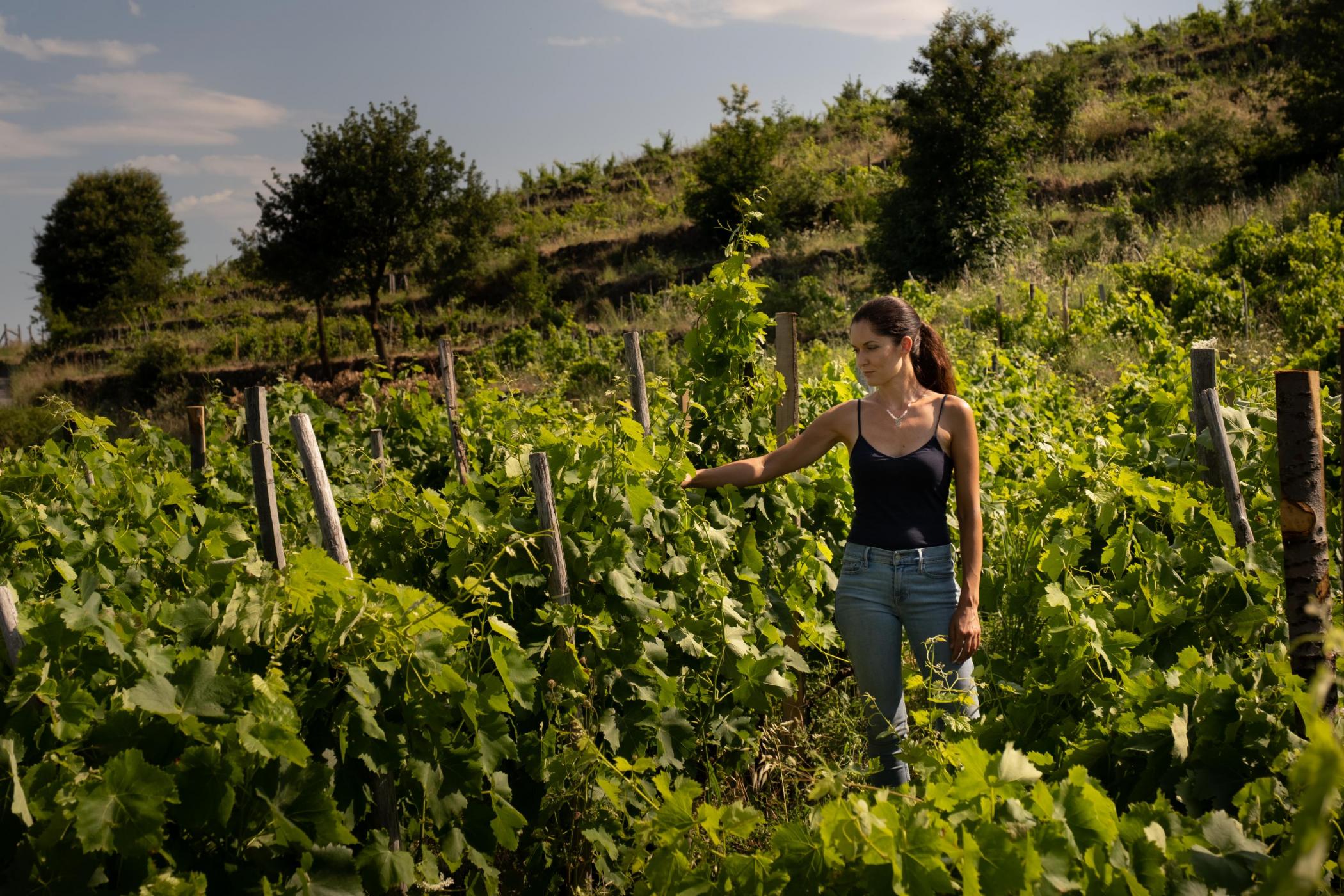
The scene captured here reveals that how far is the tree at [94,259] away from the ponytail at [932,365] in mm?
32583

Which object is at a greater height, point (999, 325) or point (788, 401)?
point (999, 325)

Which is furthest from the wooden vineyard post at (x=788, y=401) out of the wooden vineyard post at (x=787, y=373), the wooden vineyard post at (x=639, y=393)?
the wooden vineyard post at (x=639, y=393)

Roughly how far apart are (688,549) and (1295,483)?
5.52 feet

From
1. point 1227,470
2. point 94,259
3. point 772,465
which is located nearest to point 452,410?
point 772,465

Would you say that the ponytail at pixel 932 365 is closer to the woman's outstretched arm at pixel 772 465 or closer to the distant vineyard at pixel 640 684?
the woman's outstretched arm at pixel 772 465

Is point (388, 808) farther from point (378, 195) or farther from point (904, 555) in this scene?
point (378, 195)

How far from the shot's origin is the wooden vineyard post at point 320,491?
2426 mm

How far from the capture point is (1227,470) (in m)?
3.09

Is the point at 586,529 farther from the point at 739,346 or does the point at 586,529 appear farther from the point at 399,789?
the point at 739,346

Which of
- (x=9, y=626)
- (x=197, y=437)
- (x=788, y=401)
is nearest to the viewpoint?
(x=9, y=626)

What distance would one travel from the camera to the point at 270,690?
5.97ft

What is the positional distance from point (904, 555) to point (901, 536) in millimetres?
54

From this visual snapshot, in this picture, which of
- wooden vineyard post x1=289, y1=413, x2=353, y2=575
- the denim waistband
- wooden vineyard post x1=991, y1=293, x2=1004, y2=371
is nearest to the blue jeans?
the denim waistband

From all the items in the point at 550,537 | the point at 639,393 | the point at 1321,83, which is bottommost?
Answer: the point at 550,537
